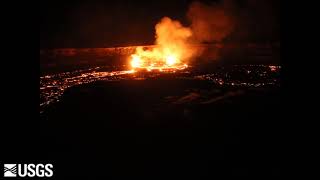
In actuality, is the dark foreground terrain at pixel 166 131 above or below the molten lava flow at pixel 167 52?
below

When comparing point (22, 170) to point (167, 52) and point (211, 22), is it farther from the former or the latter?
point (211, 22)

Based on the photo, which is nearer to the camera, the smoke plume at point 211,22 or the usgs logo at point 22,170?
the usgs logo at point 22,170

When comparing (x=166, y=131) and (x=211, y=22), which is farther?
(x=211, y=22)

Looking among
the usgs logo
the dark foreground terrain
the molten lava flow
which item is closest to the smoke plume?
the molten lava flow

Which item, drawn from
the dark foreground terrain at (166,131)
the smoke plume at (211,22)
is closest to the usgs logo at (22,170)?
the dark foreground terrain at (166,131)

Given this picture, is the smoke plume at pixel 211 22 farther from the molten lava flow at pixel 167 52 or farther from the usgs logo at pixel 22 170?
the usgs logo at pixel 22 170

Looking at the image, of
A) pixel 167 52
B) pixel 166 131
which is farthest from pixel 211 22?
pixel 166 131
